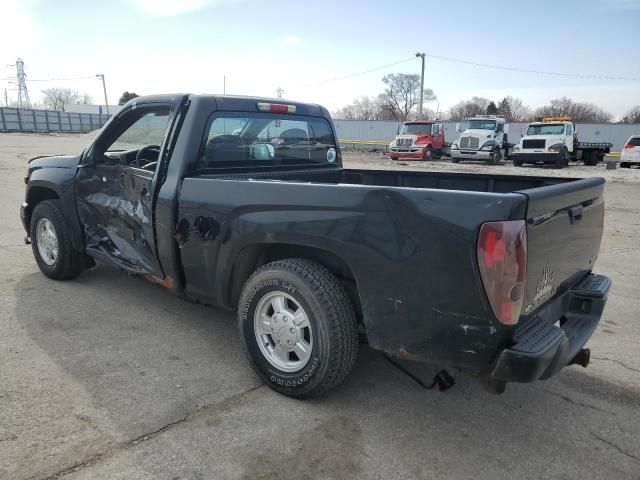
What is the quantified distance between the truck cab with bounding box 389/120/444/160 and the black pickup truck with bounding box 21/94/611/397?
80.5 ft

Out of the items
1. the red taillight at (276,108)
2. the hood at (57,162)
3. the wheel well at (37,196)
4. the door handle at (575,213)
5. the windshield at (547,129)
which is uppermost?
the windshield at (547,129)

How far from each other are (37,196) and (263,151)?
8.80ft

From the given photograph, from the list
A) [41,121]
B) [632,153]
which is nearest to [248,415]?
[632,153]

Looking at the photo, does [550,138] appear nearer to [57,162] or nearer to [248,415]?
[57,162]

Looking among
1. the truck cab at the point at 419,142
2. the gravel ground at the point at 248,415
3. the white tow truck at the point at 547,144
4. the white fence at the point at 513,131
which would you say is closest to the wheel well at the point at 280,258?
the gravel ground at the point at 248,415

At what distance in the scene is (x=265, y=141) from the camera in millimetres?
4281

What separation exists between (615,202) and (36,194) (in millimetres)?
12765

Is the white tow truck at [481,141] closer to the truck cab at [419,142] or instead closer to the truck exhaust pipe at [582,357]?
the truck cab at [419,142]

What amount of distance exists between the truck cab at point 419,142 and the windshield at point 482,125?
262 centimetres

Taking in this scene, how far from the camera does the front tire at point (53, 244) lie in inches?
192

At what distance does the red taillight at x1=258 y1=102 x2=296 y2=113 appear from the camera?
13.8 feet

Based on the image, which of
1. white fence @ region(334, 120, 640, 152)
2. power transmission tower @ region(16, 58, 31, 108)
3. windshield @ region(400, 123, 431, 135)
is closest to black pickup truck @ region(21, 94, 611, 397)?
windshield @ region(400, 123, 431, 135)

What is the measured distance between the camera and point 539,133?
25688mm

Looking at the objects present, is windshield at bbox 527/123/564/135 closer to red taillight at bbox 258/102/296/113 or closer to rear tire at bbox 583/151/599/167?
rear tire at bbox 583/151/599/167
